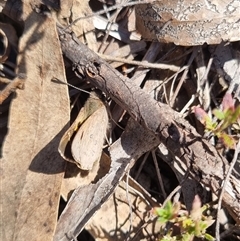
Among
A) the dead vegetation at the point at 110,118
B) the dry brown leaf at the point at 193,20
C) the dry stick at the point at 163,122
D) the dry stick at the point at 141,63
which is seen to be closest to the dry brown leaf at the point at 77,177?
the dead vegetation at the point at 110,118

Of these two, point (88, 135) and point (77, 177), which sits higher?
point (88, 135)

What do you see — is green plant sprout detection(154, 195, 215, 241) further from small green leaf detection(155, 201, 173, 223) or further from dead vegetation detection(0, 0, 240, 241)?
dead vegetation detection(0, 0, 240, 241)

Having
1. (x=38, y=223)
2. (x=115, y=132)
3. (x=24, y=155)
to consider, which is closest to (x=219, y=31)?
(x=115, y=132)

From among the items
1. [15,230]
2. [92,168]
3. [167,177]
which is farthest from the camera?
[167,177]

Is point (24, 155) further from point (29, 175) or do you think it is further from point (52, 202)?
point (52, 202)

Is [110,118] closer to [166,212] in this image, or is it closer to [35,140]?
[35,140]

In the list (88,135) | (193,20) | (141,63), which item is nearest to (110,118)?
(88,135)

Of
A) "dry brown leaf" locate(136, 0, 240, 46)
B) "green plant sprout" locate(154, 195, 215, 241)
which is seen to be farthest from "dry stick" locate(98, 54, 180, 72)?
"green plant sprout" locate(154, 195, 215, 241)

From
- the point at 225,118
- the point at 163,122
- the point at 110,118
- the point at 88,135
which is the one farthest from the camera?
the point at 110,118
